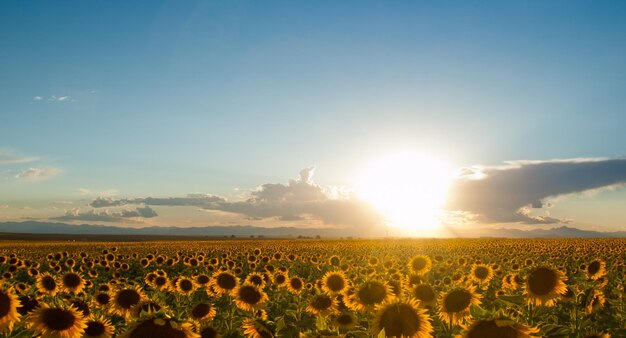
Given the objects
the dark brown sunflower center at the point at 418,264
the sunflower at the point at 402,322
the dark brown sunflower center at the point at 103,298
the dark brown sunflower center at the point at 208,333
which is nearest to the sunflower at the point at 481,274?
the dark brown sunflower center at the point at 418,264

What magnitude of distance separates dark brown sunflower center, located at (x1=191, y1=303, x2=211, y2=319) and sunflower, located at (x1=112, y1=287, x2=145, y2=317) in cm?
A: 154

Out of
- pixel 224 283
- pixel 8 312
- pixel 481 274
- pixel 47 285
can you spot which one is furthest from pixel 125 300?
pixel 481 274

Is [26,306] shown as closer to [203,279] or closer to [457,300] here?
[203,279]

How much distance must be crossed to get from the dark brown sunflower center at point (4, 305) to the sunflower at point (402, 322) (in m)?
5.05

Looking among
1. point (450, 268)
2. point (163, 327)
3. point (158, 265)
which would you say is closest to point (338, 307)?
point (163, 327)

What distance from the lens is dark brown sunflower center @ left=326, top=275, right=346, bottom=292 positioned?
39.8 feet

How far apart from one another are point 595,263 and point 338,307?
29.4ft

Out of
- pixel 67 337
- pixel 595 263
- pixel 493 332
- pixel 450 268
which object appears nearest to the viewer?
pixel 493 332

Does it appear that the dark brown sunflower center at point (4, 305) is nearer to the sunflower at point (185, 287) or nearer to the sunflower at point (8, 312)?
the sunflower at point (8, 312)

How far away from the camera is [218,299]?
1298cm

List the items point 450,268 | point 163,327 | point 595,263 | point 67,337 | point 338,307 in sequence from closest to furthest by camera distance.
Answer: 1. point 163,327
2. point 67,337
3. point 338,307
4. point 595,263
5. point 450,268

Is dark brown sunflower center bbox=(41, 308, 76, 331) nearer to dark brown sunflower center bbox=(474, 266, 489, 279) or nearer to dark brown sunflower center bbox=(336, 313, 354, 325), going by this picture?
dark brown sunflower center bbox=(336, 313, 354, 325)

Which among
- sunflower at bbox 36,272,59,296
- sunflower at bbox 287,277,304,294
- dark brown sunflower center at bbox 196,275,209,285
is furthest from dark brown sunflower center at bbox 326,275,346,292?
sunflower at bbox 36,272,59,296

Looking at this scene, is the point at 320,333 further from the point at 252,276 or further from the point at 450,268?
the point at 450,268
